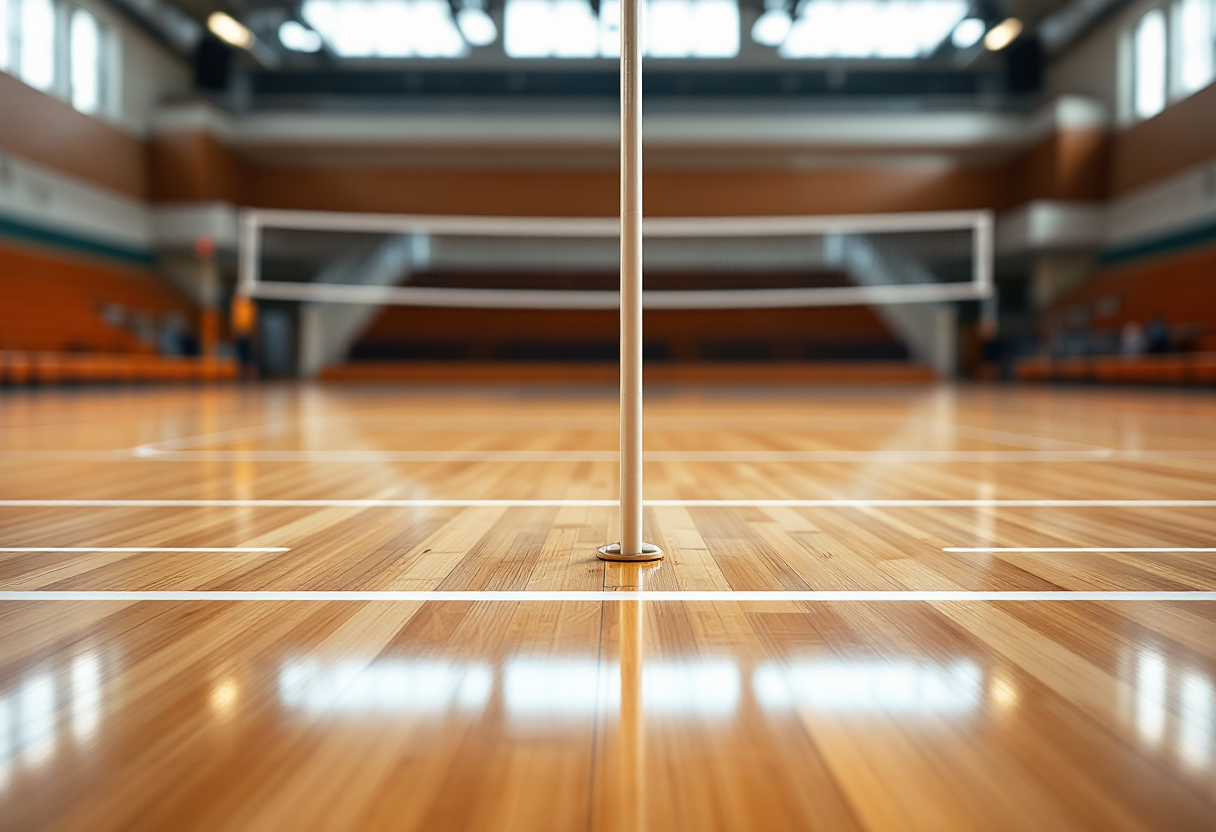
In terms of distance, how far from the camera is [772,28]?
1541 cm

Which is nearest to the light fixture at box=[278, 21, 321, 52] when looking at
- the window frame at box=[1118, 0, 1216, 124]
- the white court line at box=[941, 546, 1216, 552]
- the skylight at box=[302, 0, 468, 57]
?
the skylight at box=[302, 0, 468, 57]

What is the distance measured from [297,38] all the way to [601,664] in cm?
1698

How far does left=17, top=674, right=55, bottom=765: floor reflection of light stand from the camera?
695mm

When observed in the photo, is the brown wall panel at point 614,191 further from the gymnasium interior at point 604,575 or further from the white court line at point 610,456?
the white court line at point 610,456

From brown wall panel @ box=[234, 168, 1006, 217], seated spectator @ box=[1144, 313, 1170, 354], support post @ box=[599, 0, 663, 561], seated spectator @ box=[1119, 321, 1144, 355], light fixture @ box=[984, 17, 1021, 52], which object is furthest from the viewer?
brown wall panel @ box=[234, 168, 1006, 217]

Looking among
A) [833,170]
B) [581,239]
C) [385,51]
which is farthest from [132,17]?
[833,170]

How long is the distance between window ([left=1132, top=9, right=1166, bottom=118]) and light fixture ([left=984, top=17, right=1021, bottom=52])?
188 cm

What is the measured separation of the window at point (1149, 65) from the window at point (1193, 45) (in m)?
0.32

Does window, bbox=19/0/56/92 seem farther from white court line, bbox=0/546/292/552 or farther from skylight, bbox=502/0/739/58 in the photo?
white court line, bbox=0/546/292/552

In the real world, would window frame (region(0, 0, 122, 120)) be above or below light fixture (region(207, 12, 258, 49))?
below

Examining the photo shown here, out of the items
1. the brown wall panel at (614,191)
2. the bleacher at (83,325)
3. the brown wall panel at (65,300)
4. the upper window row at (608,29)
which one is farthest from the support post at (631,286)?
the brown wall panel at (614,191)

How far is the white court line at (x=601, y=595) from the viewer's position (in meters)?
1.16

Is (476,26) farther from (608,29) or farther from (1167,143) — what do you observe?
(1167,143)

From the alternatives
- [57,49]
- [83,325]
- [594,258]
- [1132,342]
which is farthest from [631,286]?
[594,258]
